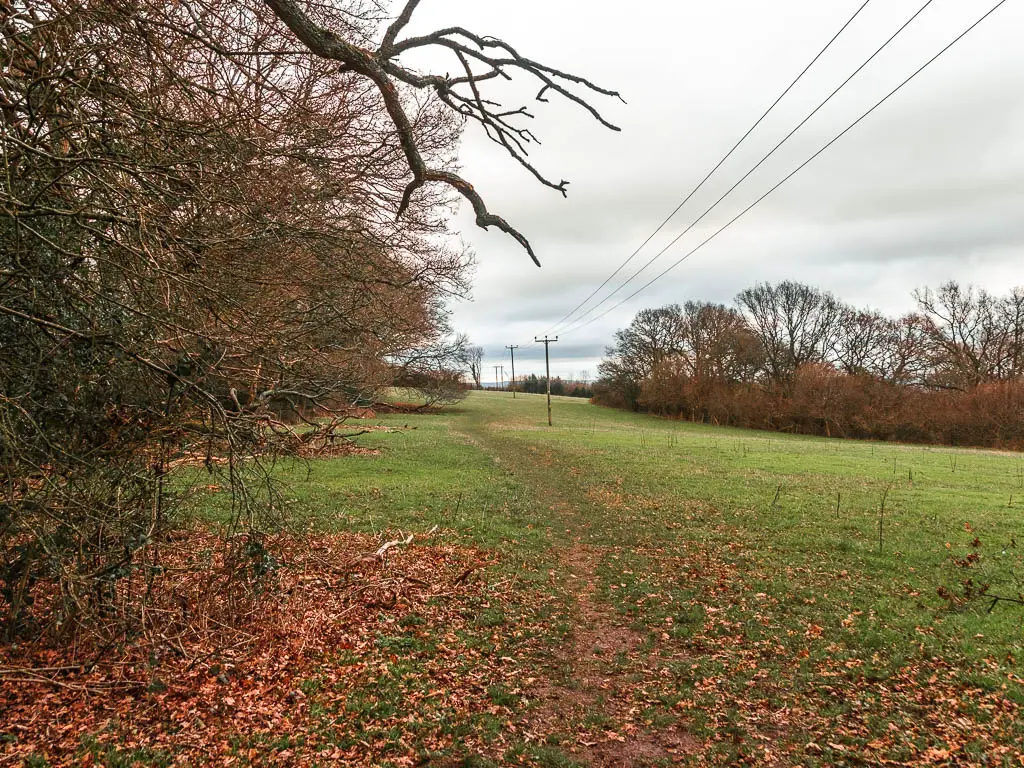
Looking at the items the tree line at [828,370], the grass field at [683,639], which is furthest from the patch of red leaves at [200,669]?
the tree line at [828,370]

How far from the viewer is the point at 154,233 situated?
3.49m

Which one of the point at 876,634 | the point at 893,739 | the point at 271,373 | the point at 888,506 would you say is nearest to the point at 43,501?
the point at 271,373

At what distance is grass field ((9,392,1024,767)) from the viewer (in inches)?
155

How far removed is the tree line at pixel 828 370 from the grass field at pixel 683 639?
36.9 metres

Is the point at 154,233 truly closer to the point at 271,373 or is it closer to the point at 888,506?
the point at 271,373

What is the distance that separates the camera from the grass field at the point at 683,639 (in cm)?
394

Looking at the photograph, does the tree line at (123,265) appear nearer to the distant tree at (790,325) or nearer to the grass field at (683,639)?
the grass field at (683,639)

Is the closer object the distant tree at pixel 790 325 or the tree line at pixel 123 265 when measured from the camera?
the tree line at pixel 123 265

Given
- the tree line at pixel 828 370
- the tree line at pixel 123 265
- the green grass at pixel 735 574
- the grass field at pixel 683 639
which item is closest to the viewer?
the tree line at pixel 123 265

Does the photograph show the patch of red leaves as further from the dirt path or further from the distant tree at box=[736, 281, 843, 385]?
the distant tree at box=[736, 281, 843, 385]

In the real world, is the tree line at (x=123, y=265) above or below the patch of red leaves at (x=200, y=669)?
above

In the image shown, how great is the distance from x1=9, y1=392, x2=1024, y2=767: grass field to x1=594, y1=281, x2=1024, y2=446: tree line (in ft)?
121

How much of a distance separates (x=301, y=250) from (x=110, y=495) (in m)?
3.58

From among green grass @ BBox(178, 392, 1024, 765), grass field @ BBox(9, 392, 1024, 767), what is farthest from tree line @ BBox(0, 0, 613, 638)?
green grass @ BBox(178, 392, 1024, 765)
